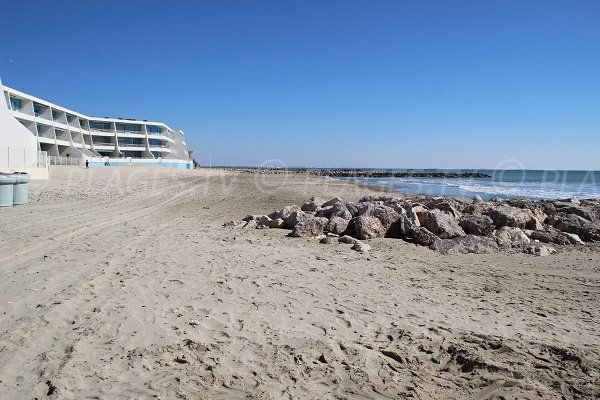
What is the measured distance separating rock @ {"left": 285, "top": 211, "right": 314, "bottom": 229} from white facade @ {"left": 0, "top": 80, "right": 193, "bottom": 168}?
127 ft

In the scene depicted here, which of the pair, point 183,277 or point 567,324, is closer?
point 567,324

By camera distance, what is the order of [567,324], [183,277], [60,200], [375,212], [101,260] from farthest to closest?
1. [60,200]
2. [375,212]
3. [101,260]
4. [183,277]
5. [567,324]

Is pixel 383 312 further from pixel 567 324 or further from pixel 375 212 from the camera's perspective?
pixel 375 212

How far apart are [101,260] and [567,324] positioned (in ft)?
20.3

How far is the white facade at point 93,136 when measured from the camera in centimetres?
4575

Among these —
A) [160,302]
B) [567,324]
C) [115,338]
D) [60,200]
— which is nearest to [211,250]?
[160,302]

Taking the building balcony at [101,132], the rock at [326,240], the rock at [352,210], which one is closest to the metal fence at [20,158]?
the rock at [352,210]

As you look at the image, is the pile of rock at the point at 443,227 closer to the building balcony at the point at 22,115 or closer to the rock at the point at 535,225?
the rock at the point at 535,225

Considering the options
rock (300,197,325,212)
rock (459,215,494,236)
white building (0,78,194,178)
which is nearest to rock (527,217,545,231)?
rock (459,215,494,236)

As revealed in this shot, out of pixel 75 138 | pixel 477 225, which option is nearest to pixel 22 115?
pixel 75 138

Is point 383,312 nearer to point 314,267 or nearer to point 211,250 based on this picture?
point 314,267

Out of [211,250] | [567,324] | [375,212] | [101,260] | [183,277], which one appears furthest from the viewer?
[375,212]

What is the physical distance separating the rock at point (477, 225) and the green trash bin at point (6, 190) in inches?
504

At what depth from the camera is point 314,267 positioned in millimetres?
6223
